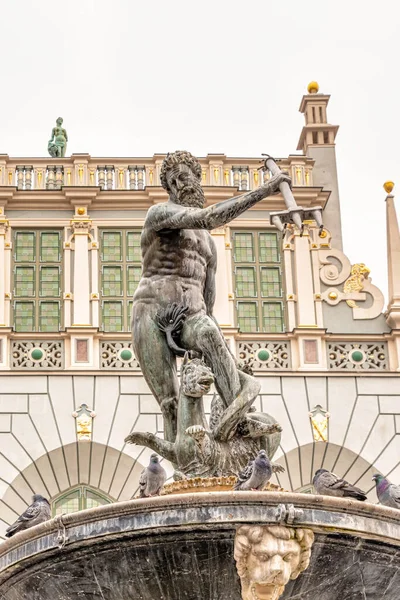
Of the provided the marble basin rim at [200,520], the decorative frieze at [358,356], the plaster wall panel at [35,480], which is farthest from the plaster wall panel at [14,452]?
the marble basin rim at [200,520]

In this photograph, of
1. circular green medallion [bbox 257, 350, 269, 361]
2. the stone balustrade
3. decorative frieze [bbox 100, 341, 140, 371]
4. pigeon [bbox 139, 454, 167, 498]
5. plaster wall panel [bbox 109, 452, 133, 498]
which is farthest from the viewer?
the stone balustrade

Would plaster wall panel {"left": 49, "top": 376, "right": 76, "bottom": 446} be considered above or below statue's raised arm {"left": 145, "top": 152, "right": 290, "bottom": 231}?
above

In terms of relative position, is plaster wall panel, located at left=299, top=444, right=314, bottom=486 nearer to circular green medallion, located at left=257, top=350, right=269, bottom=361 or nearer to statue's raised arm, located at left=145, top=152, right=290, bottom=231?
circular green medallion, located at left=257, top=350, right=269, bottom=361

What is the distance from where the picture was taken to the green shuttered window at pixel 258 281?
1401 inches

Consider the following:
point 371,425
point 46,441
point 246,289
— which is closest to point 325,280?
point 246,289

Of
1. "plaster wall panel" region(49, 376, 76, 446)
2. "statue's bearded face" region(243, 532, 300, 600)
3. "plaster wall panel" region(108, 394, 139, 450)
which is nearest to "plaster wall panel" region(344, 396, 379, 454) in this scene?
"plaster wall panel" region(108, 394, 139, 450)

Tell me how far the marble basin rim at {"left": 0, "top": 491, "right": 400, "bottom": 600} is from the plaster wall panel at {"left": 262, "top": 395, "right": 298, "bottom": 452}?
872 inches

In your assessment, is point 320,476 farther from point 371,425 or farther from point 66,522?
point 371,425

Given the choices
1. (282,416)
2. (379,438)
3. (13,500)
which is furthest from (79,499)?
(379,438)

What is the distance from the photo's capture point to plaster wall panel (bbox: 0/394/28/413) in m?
33.2

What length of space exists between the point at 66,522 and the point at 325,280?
25887 mm

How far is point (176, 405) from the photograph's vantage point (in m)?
12.8

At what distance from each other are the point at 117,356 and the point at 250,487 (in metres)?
23.4

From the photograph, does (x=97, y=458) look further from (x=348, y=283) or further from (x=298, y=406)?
(x=348, y=283)
